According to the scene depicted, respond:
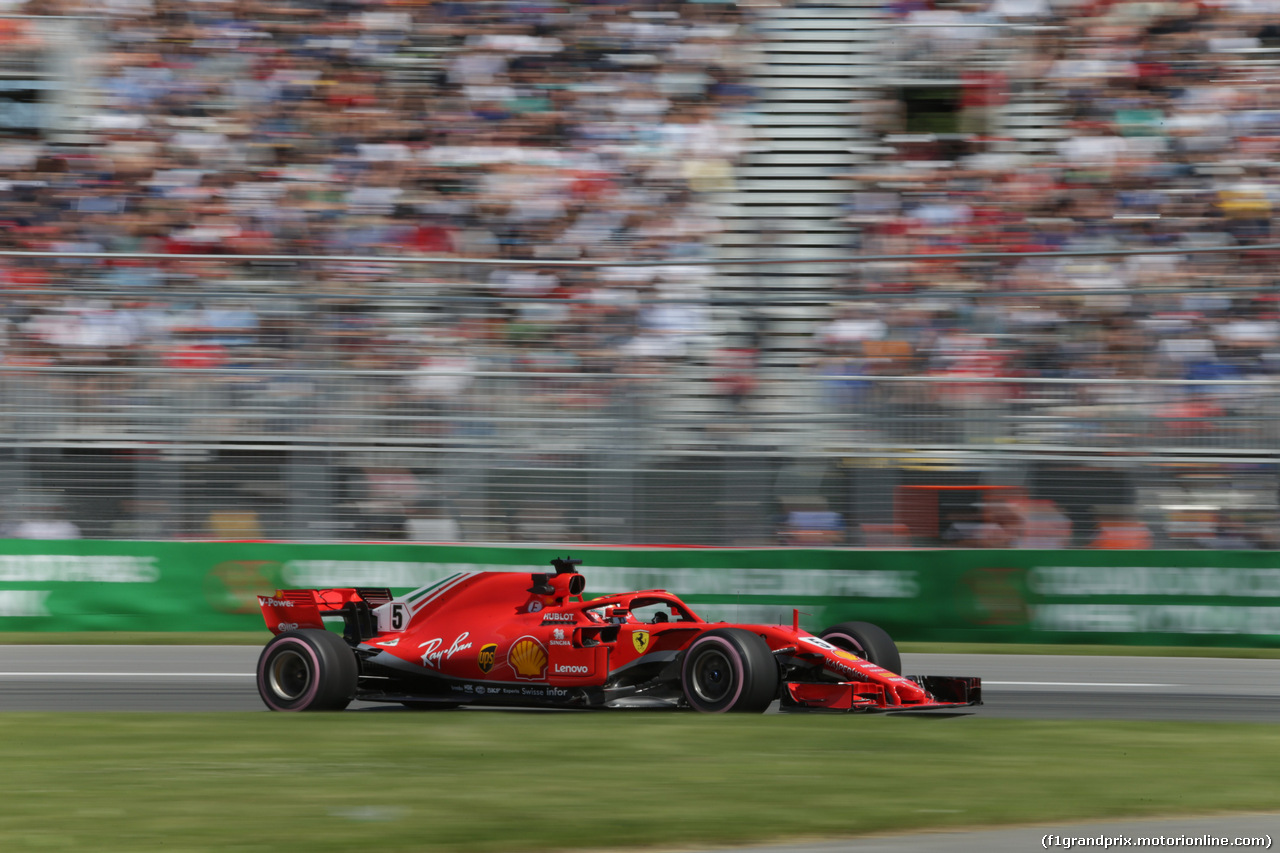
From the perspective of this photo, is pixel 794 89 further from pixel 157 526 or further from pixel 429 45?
pixel 157 526

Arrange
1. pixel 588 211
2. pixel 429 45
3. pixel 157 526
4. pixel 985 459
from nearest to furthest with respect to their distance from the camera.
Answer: pixel 985 459
pixel 157 526
pixel 588 211
pixel 429 45

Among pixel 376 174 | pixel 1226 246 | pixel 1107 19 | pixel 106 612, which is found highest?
pixel 1107 19

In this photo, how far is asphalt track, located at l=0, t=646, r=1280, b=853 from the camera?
32.2 feet

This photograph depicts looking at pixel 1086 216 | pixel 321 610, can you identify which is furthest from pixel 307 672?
pixel 1086 216

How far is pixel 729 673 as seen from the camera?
28.8 feet

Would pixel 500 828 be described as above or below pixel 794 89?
below

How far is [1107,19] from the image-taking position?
1598 centimetres

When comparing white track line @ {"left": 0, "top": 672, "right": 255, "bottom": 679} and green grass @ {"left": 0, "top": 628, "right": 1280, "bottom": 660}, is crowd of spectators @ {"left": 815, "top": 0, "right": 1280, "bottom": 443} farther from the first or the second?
white track line @ {"left": 0, "top": 672, "right": 255, "bottom": 679}

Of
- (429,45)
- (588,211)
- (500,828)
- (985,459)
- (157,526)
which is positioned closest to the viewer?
(500,828)

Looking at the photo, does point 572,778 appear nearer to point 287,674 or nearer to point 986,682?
point 287,674

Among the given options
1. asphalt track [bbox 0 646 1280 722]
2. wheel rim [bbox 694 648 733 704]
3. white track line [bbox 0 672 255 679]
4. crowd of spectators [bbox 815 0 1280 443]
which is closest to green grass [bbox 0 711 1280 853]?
wheel rim [bbox 694 648 733 704]

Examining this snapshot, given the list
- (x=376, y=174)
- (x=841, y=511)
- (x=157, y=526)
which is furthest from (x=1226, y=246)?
(x=157, y=526)

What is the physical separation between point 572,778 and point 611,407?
7.19 meters

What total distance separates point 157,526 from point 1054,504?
7.33m
